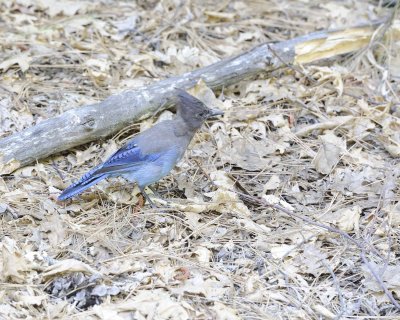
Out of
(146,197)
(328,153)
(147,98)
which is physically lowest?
(328,153)

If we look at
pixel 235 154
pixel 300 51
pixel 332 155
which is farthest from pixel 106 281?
pixel 300 51

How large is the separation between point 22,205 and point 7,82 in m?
1.66

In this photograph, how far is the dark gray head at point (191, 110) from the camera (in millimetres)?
5199

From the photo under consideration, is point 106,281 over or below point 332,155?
over

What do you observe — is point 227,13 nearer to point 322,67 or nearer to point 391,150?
point 322,67

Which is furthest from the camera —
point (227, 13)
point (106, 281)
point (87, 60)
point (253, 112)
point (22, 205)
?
point (227, 13)

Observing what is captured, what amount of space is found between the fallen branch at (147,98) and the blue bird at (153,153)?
48 cm

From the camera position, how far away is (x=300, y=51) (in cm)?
658

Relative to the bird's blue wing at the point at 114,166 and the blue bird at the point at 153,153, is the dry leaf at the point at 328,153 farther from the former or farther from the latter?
the bird's blue wing at the point at 114,166

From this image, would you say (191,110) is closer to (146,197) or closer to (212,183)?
(212,183)

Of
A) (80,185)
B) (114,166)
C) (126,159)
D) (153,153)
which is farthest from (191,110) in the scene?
(80,185)

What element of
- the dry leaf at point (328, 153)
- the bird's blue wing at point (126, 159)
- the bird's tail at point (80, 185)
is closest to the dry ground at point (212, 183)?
the dry leaf at point (328, 153)

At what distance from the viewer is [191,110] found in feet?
17.1

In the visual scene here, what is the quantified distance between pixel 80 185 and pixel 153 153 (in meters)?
0.57
